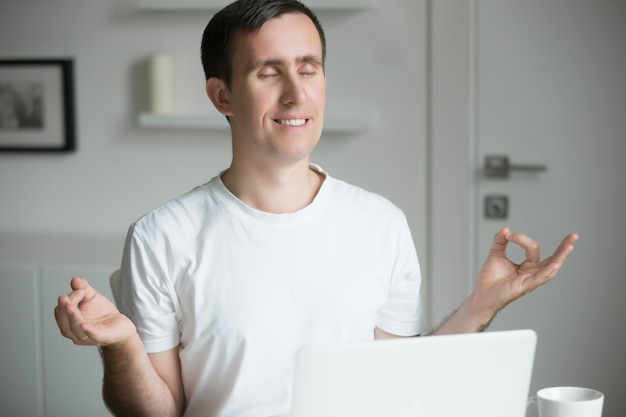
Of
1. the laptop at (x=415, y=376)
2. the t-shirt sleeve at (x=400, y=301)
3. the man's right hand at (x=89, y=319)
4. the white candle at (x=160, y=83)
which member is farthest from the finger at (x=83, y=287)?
the white candle at (x=160, y=83)

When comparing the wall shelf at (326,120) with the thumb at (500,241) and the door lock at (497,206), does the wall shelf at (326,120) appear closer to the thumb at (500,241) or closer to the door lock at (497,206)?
the door lock at (497,206)

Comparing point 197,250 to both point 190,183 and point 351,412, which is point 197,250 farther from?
point 190,183

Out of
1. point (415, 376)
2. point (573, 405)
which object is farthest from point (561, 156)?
point (415, 376)

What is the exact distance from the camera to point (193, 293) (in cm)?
159

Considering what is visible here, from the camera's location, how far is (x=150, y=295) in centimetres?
160

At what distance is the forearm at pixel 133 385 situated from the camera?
1388 millimetres

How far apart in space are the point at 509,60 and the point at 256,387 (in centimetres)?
185

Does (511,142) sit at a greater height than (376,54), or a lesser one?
→ lesser

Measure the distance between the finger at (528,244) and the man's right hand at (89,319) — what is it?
60 centimetres

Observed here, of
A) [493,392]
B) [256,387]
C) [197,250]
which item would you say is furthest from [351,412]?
[197,250]

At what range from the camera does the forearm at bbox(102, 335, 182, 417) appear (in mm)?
1388

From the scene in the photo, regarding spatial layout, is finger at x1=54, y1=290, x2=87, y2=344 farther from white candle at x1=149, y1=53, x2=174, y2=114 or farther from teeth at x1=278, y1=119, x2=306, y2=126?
white candle at x1=149, y1=53, x2=174, y2=114

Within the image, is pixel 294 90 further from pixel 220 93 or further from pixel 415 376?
pixel 415 376

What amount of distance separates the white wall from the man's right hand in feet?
6.30
